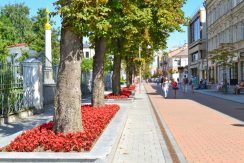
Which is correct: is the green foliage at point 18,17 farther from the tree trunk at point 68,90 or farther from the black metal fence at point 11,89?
the tree trunk at point 68,90

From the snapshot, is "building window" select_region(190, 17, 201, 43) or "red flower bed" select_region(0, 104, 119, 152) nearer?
"red flower bed" select_region(0, 104, 119, 152)

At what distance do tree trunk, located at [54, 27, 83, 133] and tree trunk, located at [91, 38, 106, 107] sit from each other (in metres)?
7.79

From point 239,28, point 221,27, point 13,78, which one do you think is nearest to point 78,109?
point 13,78

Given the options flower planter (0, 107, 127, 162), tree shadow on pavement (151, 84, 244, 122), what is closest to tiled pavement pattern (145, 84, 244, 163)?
flower planter (0, 107, 127, 162)

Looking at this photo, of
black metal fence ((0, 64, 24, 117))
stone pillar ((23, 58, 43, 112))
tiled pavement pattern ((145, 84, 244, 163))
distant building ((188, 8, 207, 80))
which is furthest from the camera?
distant building ((188, 8, 207, 80))

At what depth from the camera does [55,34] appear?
74.0m

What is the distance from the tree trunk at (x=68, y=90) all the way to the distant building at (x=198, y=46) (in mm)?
67781

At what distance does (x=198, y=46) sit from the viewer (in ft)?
270

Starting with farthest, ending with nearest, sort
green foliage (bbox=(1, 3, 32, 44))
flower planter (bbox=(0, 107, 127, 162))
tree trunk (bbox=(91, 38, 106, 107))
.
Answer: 1. green foliage (bbox=(1, 3, 32, 44))
2. tree trunk (bbox=(91, 38, 106, 107))
3. flower planter (bbox=(0, 107, 127, 162))

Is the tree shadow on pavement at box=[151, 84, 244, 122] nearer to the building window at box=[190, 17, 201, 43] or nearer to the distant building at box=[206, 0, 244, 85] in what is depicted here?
the distant building at box=[206, 0, 244, 85]

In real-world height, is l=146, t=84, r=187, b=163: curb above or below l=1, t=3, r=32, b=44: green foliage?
below

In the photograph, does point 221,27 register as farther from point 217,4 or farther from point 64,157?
point 64,157

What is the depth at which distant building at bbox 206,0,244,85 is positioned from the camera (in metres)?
48.5

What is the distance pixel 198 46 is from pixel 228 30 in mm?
27488
